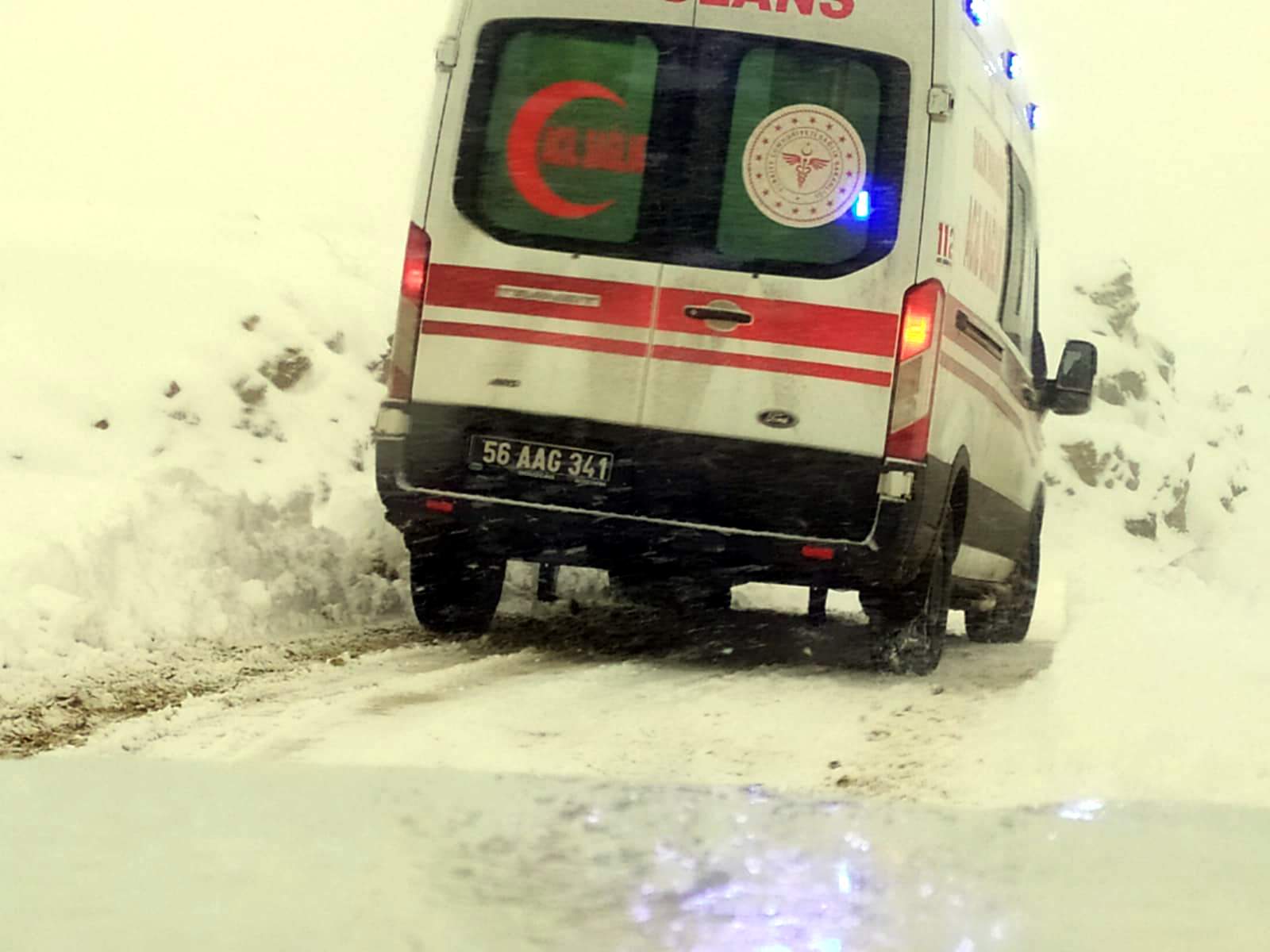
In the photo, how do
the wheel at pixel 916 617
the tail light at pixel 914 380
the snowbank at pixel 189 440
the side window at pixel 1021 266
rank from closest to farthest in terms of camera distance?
the tail light at pixel 914 380 < the snowbank at pixel 189 440 < the wheel at pixel 916 617 < the side window at pixel 1021 266

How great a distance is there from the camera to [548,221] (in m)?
7.34

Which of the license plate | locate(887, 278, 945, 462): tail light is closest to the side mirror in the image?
locate(887, 278, 945, 462): tail light

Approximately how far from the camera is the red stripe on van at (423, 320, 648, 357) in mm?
7277

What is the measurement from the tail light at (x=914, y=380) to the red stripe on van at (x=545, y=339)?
944 millimetres

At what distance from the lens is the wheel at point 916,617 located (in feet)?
25.7

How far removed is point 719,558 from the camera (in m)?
7.36

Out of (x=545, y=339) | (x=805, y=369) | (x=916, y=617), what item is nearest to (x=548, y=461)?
(x=545, y=339)

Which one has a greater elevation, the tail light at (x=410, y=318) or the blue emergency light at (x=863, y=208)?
the blue emergency light at (x=863, y=208)

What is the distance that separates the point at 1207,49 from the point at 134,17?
3944 centimetres

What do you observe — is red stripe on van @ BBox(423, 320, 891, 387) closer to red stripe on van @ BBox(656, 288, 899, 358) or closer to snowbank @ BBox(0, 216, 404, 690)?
red stripe on van @ BBox(656, 288, 899, 358)

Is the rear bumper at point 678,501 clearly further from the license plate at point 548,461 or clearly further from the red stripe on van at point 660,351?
the red stripe on van at point 660,351

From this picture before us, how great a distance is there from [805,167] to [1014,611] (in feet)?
13.7

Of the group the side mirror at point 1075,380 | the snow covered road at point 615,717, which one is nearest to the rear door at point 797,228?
the snow covered road at point 615,717

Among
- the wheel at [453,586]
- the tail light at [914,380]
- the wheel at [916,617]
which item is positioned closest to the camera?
the tail light at [914,380]
